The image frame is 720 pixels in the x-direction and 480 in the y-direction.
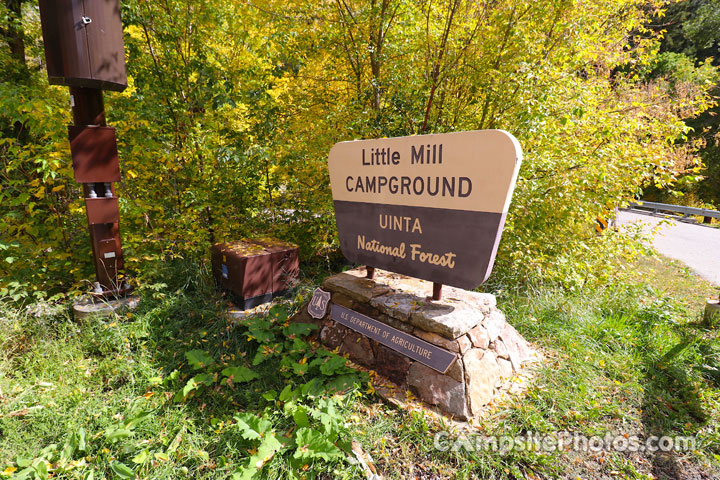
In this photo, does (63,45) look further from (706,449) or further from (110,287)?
(706,449)

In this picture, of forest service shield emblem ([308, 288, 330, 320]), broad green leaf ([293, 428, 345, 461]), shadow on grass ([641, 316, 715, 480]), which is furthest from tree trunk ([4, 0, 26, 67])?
shadow on grass ([641, 316, 715, 480])

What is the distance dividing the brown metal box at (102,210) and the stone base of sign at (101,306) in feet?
2.49

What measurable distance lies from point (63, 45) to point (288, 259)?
2674 mm

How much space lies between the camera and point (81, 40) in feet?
9.23

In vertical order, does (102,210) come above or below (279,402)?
above

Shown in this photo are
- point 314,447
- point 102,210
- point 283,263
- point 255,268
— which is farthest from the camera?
point 283,263

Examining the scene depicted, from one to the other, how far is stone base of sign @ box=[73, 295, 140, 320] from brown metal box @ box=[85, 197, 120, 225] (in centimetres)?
76

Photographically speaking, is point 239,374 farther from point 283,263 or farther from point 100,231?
point 100,231

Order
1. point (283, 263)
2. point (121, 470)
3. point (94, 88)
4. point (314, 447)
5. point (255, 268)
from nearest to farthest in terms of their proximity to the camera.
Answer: point (121, 470) → point (314, 447) → point (94, 88) → point (255, 268) → point (283, 263)

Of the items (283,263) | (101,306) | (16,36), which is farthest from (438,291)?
(16,36)

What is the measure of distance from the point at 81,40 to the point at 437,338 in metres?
3.74

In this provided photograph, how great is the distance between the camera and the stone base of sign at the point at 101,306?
315cm

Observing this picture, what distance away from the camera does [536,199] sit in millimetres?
3773

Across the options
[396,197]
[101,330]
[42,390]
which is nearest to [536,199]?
[396,197]
